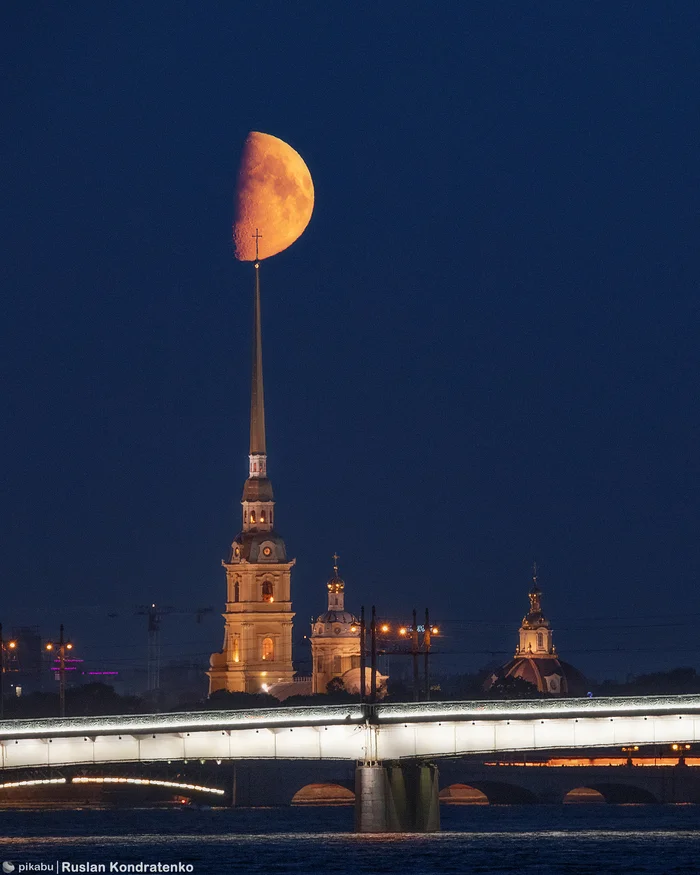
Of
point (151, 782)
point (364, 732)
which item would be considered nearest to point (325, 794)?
point (151, 782)

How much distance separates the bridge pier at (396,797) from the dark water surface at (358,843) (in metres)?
1.52

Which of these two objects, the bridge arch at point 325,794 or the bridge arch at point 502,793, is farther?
the bridge arch at point 502,793

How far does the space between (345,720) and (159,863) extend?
1765cm

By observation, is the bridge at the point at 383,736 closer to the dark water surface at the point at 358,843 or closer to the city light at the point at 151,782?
the dark water surface at the point at 358,843

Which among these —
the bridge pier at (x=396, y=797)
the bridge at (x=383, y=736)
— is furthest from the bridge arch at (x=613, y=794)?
the bridge pier at (x=396, y=797)

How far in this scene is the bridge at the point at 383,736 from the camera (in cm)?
11844

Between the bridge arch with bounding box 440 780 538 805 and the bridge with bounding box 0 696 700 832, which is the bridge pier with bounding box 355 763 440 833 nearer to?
the bridge with bounding box 0 696 700 832

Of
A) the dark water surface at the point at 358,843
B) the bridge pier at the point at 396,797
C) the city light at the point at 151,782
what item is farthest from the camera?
the city light at the point at 151,782

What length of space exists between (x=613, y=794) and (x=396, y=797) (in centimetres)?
7714

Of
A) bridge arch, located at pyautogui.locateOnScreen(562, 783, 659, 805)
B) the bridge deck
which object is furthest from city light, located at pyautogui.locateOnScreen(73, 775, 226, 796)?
the bridge deck

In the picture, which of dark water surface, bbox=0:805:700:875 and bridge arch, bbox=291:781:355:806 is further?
bridge arch, bbox=291:781:355:806

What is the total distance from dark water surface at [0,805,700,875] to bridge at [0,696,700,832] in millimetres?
3567

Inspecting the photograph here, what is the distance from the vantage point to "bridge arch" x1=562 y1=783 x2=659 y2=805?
619ft

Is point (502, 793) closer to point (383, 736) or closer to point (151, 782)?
point (151, 782)
